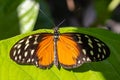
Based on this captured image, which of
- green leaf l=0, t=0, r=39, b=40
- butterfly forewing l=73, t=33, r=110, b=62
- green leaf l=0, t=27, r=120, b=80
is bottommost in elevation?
green leaf l=0, t=27, r=120, b=80

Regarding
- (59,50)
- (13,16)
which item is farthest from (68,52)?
(13,16)

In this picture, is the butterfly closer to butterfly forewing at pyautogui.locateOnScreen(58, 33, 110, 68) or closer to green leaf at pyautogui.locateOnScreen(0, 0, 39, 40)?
butterfly forewing at pyautogui.locateOnScreen(58, 33, 110, 68)

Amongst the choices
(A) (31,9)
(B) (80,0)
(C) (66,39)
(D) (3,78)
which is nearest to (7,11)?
(A) (31,9)

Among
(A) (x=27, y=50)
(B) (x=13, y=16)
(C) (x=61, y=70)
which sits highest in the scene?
(B) (x=13, y=16)

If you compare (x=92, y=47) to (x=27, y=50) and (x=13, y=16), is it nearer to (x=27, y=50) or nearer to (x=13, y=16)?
(x=27, y=50)

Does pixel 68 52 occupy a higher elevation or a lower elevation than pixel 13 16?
lower

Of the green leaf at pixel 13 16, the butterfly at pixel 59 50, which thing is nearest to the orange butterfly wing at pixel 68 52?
the butterfly at pixel 59 50

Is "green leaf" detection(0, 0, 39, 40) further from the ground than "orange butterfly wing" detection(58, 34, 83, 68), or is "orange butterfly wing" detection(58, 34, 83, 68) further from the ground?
"green leaf" detection(0, 0, 39, 40)

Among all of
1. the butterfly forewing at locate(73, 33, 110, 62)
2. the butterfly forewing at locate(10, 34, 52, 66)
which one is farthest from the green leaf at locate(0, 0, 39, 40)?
the butterfly forewing at locate(73, 33, 110, 62)

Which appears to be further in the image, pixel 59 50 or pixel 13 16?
pixel 13 16
